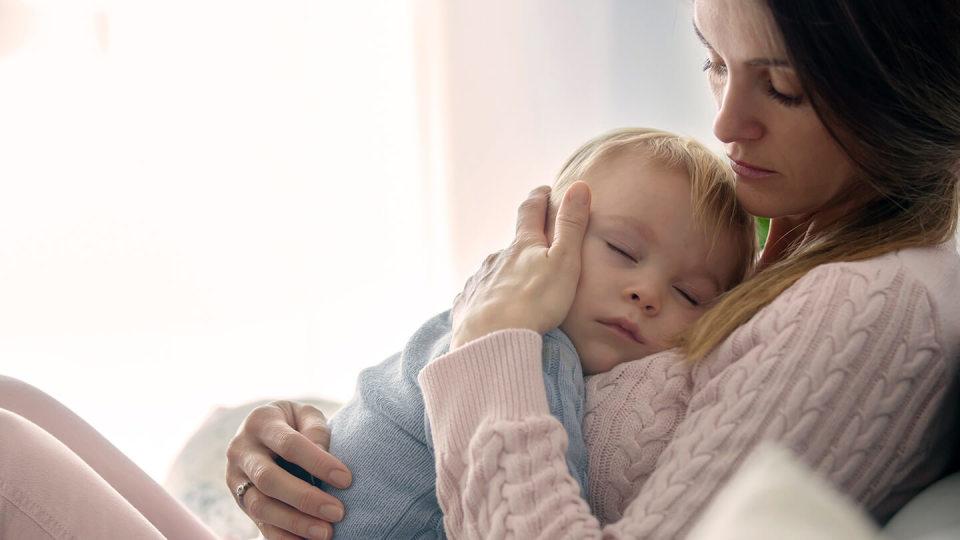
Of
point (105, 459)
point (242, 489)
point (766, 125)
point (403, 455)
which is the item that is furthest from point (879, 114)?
point (105, 459)

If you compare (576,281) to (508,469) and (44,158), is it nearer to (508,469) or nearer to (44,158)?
(508,469)

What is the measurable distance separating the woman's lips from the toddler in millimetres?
65

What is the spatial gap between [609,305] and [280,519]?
1.69ft

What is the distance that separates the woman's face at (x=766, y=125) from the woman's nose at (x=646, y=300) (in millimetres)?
173

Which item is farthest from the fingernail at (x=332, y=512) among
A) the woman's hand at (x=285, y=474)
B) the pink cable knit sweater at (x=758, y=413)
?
the pink cable knit sweater at (x=758, y=413)

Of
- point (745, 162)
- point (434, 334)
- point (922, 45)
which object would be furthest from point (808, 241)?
point (434, 334)

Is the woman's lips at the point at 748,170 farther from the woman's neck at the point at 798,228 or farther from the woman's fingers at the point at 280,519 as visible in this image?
the woman's fingers at the point at 280,519

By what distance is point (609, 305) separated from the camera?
50.0 inches

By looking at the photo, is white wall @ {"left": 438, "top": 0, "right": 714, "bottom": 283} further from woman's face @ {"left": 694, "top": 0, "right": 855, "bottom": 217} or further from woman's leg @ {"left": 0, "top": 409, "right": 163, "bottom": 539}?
woman's leg @ {"left": 0, "top": 409, "right": 163, "bottom": 539}

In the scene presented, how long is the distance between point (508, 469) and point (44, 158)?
237 cm

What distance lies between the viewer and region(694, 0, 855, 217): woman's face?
113cm

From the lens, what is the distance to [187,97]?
302cm

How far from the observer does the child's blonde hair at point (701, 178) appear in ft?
4.33

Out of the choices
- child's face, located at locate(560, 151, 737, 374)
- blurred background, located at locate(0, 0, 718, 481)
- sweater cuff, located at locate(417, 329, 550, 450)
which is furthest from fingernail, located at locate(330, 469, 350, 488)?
blurred background, located at locate(0, 0, 718, 481)
